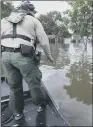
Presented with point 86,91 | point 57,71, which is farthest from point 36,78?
point 57,71

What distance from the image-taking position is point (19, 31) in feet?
2.88

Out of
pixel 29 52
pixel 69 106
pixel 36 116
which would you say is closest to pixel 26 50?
pixel 29 52

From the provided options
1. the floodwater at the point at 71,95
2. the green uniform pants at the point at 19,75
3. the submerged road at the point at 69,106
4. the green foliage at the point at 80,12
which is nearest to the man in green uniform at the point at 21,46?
the green uniform pants at the point at 19,75

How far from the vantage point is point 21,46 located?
0.88 meters

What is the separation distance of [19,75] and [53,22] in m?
0.34

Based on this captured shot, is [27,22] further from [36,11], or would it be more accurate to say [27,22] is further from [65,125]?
[65,125]

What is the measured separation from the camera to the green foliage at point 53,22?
35.4 inches

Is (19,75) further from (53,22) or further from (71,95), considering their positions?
(71,95)

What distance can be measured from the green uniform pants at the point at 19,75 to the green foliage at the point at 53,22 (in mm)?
175

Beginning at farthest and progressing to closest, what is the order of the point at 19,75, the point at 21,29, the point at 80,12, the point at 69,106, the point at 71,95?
the point at 71,95 < the point at 69,106 < the point at 80,12 < the point at 19,75 < the point at 21,29

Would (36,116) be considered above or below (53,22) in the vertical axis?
below

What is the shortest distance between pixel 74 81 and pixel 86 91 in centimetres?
48

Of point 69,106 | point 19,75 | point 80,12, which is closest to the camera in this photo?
point 19,75

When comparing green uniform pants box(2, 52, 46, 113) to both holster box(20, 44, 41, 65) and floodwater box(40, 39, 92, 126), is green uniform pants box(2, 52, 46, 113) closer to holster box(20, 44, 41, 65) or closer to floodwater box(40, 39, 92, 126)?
holster box(20, 44, 41, 65)
